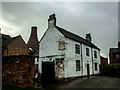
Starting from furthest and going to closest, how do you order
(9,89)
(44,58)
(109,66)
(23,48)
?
(23,48)
(109,66)
(44,58)
(9,89)

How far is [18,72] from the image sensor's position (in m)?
8.88

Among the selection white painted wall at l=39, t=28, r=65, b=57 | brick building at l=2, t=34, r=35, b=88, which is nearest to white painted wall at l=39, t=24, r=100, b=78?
white painted wall at l=39, t=28, r=65, b=57

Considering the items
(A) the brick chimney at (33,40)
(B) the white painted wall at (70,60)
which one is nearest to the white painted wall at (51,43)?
(B) the white painted wall at (70,60)

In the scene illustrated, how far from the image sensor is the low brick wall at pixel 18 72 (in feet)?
28.9

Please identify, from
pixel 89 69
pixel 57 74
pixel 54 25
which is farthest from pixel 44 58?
pixel 89 69

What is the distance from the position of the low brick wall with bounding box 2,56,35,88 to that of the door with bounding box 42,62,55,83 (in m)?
8.75

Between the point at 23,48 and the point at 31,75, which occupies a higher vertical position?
the point at 23,48

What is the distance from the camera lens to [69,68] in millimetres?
17344

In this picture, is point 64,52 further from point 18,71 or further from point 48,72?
point 18,71

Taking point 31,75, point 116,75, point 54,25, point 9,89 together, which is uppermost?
point 54,25

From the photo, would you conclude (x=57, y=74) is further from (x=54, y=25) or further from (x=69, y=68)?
(x=54, y=25)

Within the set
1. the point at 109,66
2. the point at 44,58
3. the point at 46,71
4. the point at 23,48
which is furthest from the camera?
the point at 23,48

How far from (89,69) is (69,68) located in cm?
676

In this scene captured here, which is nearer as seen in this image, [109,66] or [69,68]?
[69,68]
